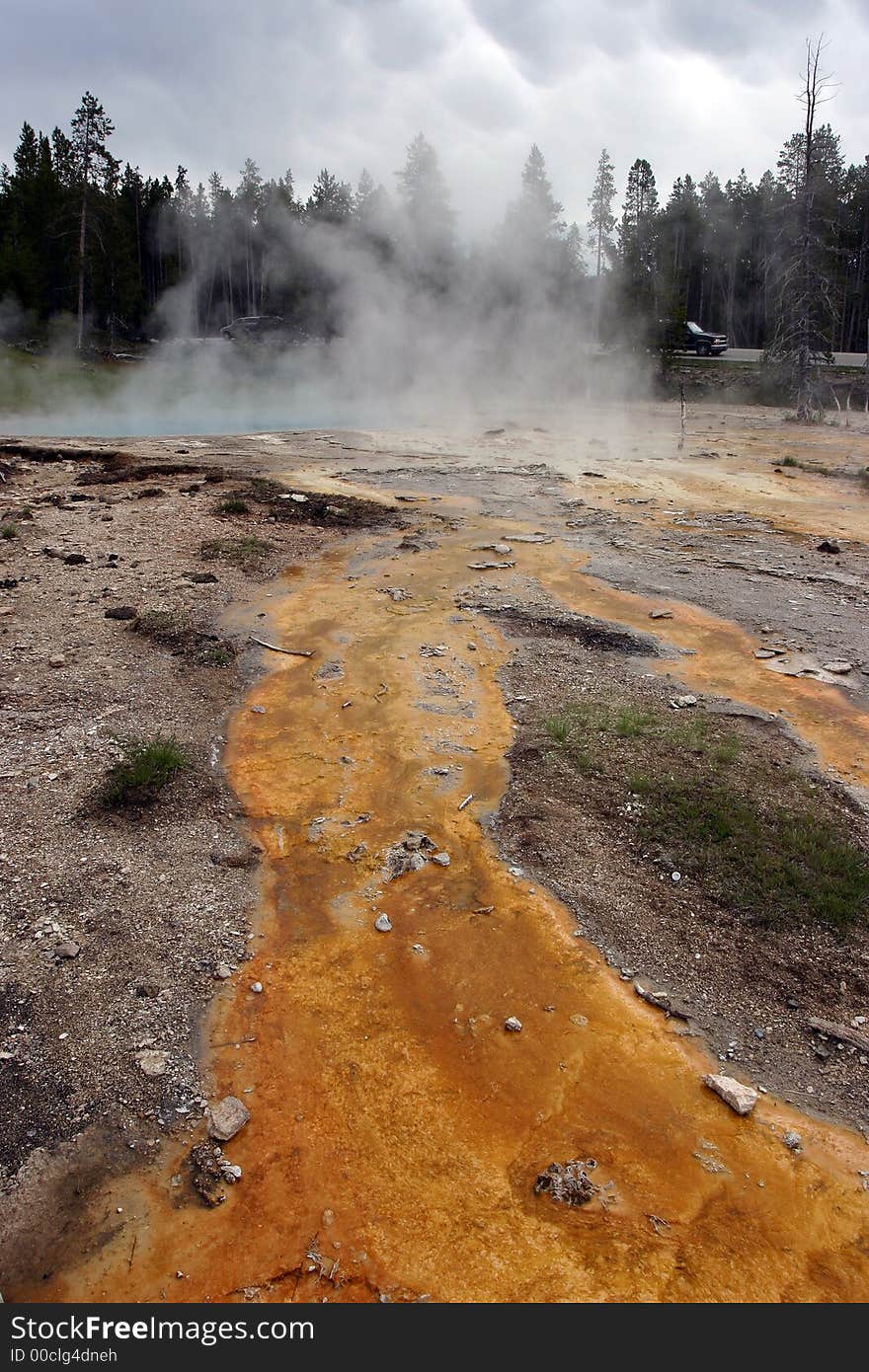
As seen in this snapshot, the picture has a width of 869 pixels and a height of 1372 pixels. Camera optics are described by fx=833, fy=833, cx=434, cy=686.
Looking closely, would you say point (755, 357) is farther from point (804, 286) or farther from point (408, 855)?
point (408, 855)

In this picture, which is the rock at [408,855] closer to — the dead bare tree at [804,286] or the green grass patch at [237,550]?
the green grass patch at [237,550]

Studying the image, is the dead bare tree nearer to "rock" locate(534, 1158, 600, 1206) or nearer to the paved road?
the paved road

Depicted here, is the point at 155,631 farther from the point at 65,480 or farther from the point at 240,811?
the point at 65,480

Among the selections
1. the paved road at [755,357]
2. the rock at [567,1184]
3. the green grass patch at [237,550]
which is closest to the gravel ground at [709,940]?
the rock at [567,1184]

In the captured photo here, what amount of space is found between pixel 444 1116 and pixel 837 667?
492 cm

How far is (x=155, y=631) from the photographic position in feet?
23.2

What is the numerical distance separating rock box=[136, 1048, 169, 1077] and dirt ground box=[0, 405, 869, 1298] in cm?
1

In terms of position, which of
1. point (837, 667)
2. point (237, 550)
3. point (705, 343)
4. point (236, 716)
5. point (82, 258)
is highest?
point (82, 258)

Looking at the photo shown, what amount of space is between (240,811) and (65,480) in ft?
32.3

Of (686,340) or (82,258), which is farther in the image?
(686,340)

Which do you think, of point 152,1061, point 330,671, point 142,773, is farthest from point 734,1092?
point 330,671

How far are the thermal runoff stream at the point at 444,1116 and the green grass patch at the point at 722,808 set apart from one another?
53cm

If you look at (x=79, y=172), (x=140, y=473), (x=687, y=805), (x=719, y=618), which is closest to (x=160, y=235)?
(x=79, y=172)

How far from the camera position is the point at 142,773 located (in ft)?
15.7
